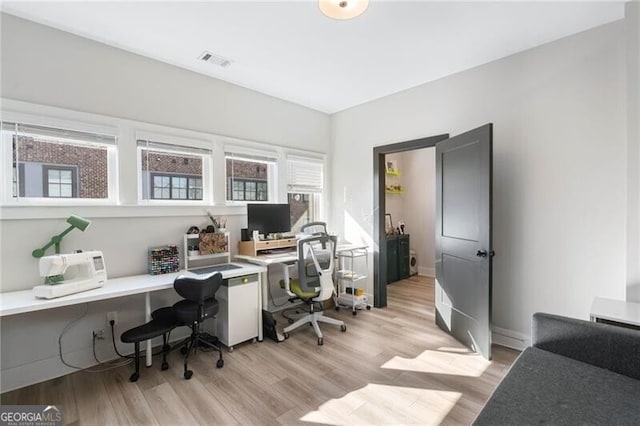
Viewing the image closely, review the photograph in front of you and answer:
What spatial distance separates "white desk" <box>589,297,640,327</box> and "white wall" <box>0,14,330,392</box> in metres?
3.18

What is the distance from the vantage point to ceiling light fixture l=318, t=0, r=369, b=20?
1718 mm

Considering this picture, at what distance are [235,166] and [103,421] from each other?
2548 millimetres

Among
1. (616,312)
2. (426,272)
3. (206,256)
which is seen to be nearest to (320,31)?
Result: (206,256)

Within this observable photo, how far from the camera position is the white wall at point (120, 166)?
7.17 ft

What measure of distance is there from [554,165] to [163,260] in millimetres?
3669

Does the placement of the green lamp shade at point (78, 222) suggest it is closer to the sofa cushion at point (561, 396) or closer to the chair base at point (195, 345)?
the chair base at point (195, 345)

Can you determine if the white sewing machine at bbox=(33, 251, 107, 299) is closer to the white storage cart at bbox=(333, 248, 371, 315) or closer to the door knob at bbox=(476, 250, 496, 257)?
the white storage cart at bbox=(333, 248, 371, 315)

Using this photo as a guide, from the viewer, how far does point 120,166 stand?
8.72 feet

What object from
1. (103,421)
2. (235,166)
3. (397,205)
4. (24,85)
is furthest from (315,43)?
(397,205)

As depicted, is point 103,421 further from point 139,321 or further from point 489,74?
point 489,74

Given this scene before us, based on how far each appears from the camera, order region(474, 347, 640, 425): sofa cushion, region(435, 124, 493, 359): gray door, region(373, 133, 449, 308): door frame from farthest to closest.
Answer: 1. region(373, 133, 449, 308): door frame
2. region(435, 124, 493, 359): gray door
3. region(474, 347, 640, 425): sofa cushion

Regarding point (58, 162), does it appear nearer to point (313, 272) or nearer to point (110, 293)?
point (110, 293)

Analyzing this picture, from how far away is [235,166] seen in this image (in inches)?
138

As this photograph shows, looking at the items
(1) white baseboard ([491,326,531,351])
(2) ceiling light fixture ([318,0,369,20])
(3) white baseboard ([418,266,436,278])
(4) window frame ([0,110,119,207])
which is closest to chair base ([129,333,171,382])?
(4) window frame ([0,110,119,207])
